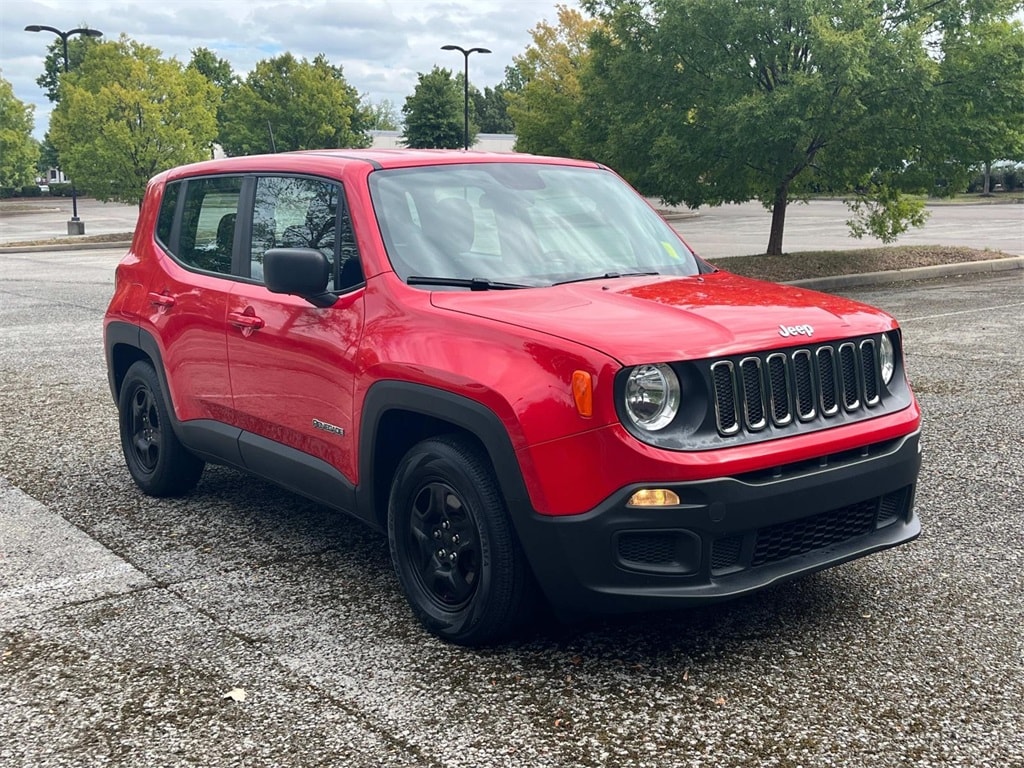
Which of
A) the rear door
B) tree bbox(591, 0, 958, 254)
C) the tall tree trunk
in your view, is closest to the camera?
the rear door

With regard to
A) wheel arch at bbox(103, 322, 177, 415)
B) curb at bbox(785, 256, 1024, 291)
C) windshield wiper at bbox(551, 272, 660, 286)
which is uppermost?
windshield wiper at bbox(551, 272, 660, 286)

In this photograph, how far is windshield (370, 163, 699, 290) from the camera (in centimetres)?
444

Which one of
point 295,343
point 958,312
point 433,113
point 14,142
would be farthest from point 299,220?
point 14,142

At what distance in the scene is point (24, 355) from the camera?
36.6 ft

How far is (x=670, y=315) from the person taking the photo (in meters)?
3.85

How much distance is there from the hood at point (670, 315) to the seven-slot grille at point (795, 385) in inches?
2.1

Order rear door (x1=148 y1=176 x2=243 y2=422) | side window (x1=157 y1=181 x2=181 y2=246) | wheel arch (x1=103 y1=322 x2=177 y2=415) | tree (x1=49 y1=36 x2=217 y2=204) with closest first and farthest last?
rear door (x1=148 y1=176 x2=243 y2=422) → wheel arch (x1=103 y1=322 x2=177 y2=415) → side window (x1=157 y1=181 x2=181 y2=246) → tree (x1=49 y1=36 x2=217 y2=204)

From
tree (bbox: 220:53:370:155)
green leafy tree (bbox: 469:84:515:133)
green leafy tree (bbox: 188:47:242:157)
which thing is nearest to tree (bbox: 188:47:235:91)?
green leafy tree (bbox: 188:47:242:157)

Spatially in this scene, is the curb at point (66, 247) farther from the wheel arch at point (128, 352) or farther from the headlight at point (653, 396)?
the headlight at point (653, 396)

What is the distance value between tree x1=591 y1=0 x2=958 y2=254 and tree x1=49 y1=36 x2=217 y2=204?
21.7 metres

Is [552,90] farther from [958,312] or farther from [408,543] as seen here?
[408,543]

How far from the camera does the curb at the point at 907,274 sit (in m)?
16.9

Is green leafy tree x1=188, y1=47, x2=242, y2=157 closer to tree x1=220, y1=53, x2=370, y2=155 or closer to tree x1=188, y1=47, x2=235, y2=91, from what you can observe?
tree x1=188, y1=47, x2=235, y2=91

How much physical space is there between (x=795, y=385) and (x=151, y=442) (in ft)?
12.1
